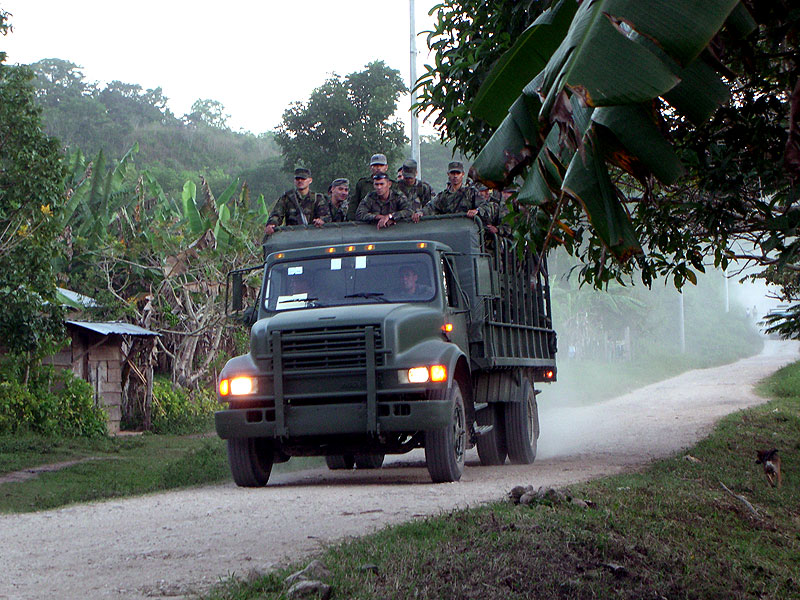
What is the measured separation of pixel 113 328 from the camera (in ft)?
63.9

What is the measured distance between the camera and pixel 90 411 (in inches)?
741

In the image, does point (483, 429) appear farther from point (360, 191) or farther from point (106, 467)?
point (106, 467)

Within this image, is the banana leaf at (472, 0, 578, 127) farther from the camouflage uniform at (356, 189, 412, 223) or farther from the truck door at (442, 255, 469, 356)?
the camouflage uniform at (356, 189, 412, 223)

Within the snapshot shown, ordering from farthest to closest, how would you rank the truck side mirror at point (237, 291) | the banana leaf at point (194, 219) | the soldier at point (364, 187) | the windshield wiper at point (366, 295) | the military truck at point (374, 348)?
the banana leaf at point (194, 219) < the soldier at point (364, 187) < the truck side mirror at point (237, 291) < the windshield wiper at point (366, 295) < the military truck at point (374, 348)

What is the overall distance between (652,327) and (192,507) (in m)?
55.8

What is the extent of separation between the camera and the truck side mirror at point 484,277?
10492 mm

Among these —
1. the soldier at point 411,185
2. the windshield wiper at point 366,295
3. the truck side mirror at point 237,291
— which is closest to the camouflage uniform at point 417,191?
the soldier at point 411,185

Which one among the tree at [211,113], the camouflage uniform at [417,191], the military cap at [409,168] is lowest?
the camouflage uniform at [417,191]

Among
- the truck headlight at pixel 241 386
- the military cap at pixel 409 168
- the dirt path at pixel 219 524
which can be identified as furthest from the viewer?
the military cap at pixel 409 168

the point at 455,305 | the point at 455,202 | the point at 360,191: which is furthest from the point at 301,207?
the point at 455,305

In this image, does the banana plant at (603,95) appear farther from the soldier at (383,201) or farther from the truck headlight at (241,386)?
the soldier at (383,201)

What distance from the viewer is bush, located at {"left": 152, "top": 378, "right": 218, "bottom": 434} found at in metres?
21.0

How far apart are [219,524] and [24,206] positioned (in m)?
8.99

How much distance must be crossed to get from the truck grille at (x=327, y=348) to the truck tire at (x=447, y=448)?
86 centimetres
